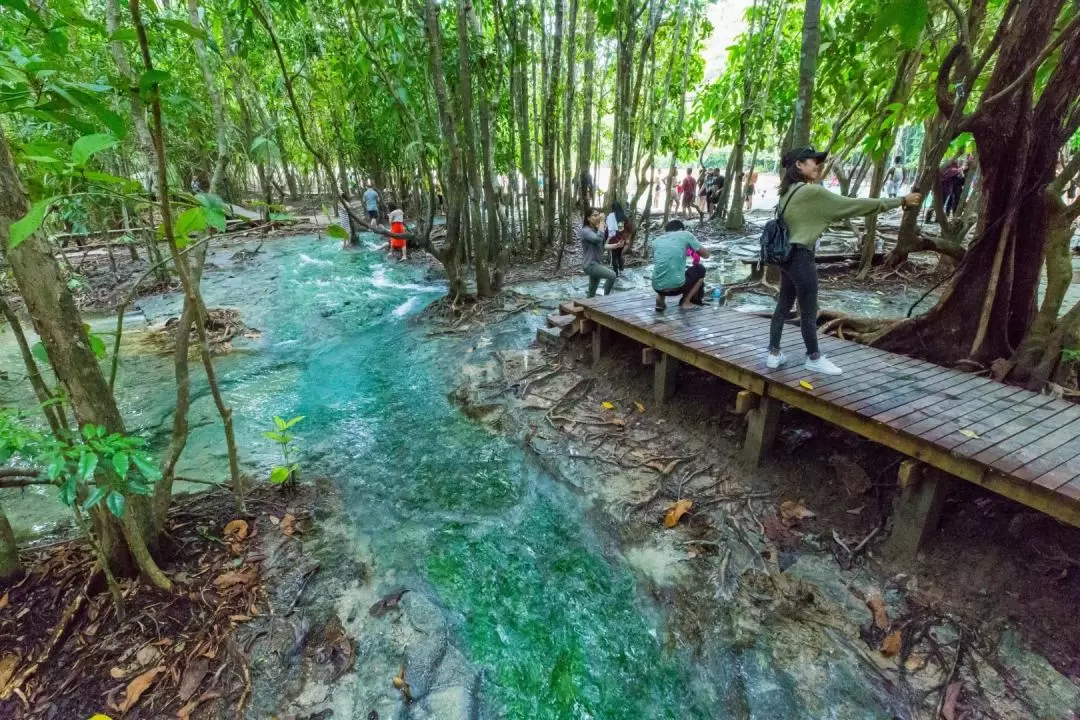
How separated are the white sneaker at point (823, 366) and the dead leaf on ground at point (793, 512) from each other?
1076 millimetres

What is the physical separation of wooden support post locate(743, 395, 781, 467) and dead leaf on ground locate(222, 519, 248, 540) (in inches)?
160

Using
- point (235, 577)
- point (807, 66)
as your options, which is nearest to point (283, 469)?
point (235, 577)

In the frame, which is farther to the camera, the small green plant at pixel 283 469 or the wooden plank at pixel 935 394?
the small green plant at pixel 283 469

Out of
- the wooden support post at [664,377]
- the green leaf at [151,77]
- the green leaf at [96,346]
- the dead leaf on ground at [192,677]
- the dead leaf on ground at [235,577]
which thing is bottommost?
the dead leaf on ground at [192,677]

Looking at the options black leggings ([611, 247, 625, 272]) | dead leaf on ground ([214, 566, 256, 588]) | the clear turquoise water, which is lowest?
the clear turquoise water

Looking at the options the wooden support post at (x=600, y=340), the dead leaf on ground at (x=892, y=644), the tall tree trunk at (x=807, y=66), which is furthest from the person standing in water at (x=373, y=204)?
the dead leaf on ground at (x=892, y=644)

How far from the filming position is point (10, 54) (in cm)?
204

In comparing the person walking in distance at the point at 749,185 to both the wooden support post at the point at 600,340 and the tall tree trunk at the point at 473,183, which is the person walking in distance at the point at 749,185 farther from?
the wooden support post at the point at 600,340

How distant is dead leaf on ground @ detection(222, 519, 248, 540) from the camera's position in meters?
3.91

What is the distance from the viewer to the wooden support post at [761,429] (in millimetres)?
4453

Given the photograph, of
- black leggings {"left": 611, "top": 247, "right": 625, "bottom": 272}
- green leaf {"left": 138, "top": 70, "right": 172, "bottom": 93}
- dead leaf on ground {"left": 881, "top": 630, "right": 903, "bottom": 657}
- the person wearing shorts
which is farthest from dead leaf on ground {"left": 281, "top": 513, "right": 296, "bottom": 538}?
the person wearing shorts

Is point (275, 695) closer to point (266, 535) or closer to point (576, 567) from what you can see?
point (266, 535)

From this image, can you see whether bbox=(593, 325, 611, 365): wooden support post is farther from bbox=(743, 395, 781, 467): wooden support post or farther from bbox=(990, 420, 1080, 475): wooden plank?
bbox=(990, 420, 1080, 475): wooden plank

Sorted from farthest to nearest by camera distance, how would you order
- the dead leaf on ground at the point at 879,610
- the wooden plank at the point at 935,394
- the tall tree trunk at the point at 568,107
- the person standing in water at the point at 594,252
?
1. the tall tree trunk at the point at 568,107
2. the person standing in water at the point at 594,252
3. the wooden plank at the point at 935,394
4. the dead leaf on ground at the point at 879,610
